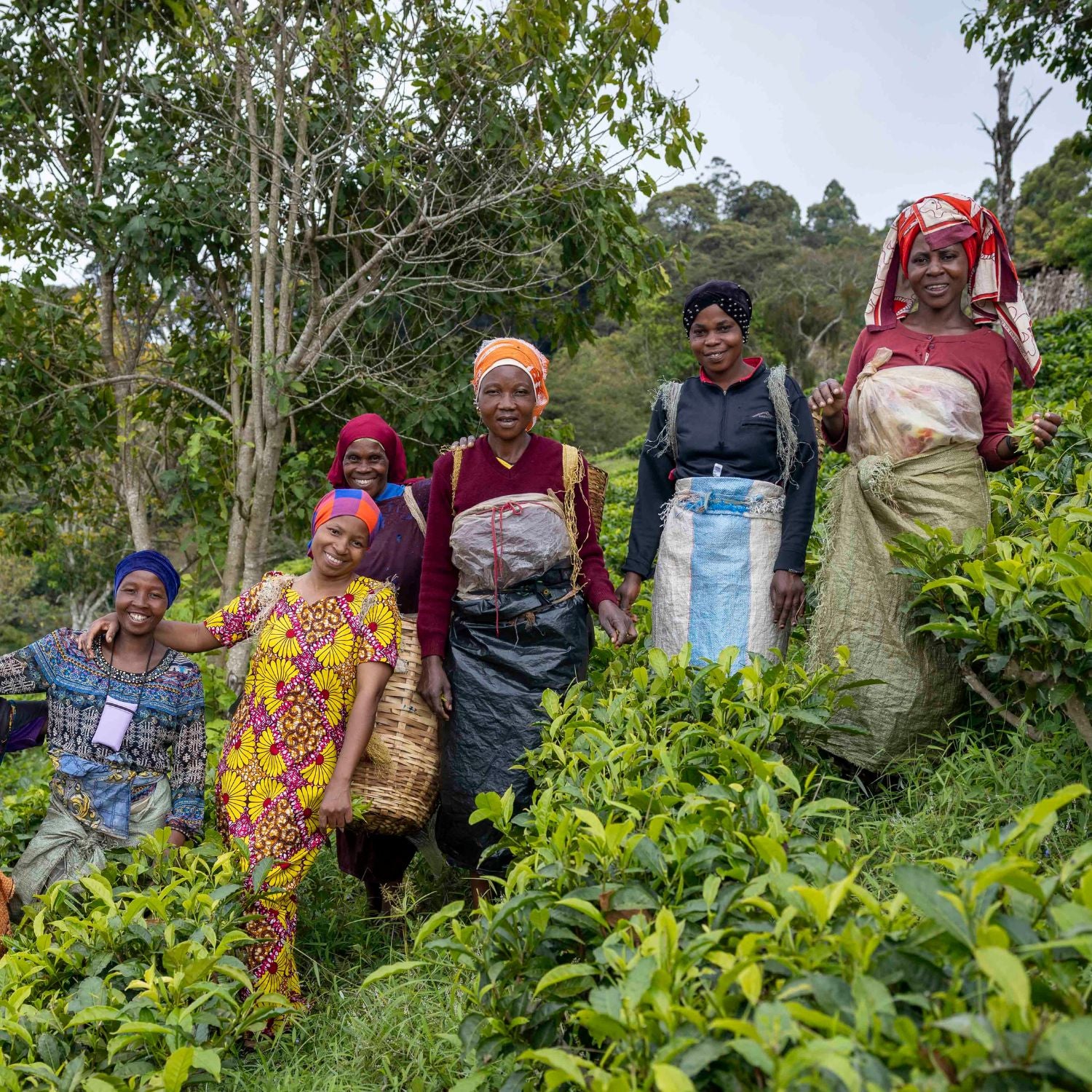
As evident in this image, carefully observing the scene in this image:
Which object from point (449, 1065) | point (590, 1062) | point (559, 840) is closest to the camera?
point (590, 1062)

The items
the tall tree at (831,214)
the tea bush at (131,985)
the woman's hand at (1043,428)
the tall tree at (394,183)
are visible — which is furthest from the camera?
the tall tree at (831,214)

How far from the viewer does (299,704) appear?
9.53ft

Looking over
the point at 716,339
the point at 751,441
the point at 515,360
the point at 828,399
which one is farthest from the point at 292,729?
the point at 828,399

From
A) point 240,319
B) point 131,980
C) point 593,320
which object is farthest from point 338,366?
point 131,980

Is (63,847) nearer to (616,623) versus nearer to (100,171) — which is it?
(616,623)

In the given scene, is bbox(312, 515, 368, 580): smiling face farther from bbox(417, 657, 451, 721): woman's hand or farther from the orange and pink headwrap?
bbox(417, 657, 451, 721): woman's hand

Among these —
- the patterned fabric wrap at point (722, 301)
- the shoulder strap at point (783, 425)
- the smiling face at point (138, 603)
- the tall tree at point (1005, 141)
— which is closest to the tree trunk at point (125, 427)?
the smiling face at point (138, 603)

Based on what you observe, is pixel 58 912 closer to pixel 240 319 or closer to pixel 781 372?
pixel 781 372

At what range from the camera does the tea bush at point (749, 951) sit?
1.13 meters

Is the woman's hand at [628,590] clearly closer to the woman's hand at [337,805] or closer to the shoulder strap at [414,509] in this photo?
the shoulder strap at [414,509]

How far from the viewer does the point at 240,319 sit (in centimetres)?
580

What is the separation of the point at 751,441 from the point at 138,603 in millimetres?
1821

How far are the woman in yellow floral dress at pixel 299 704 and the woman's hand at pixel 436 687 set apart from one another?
0.15 meters

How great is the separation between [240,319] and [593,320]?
6.50 feet
